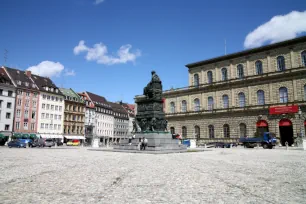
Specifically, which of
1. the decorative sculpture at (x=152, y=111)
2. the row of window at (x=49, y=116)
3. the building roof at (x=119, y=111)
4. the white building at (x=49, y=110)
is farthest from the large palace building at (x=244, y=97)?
the building roof at (x=119, y=111)

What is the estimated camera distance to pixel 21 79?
200ft

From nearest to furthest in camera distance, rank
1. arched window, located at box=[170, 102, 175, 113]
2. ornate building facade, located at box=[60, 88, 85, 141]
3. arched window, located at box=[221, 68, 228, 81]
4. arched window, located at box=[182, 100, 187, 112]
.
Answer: arched window, located at box=[221, 68, 228, 81]
arched window, located at box=[182, 100, 187, 112]
arched window, located at box=[170, 102, 175, 113]
ornate building facade, located at box=[60, 88, 85, 141]

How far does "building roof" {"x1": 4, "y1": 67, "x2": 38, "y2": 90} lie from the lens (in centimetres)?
5901

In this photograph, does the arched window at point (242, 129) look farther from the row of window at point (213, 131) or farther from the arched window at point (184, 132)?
the arched window at point (184, 132)

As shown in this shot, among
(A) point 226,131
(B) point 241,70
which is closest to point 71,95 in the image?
(A) point 226,131

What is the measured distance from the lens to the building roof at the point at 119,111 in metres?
94.1

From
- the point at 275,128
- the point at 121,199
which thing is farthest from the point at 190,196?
the point at 275,128

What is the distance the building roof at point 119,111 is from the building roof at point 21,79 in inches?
1387

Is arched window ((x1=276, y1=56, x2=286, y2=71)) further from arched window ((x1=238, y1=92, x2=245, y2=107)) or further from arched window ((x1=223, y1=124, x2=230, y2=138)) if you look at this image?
arched window ((x1=223, y1=124, x2=230, y2=138))

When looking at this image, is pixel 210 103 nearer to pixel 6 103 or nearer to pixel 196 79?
pixel 196 79

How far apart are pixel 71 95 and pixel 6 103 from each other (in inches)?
820

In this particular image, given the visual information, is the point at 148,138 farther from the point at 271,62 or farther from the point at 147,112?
the point at 271,62

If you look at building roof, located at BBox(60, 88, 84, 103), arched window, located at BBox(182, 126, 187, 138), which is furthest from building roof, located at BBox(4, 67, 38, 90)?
arched window, located at BBox(182, 126, 187, 138)

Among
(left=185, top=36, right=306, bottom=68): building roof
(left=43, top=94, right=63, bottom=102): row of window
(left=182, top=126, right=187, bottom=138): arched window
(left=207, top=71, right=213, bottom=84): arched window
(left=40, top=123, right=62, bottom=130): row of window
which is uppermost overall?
(left=185, top=36, right=306, bottom=68): building roof
